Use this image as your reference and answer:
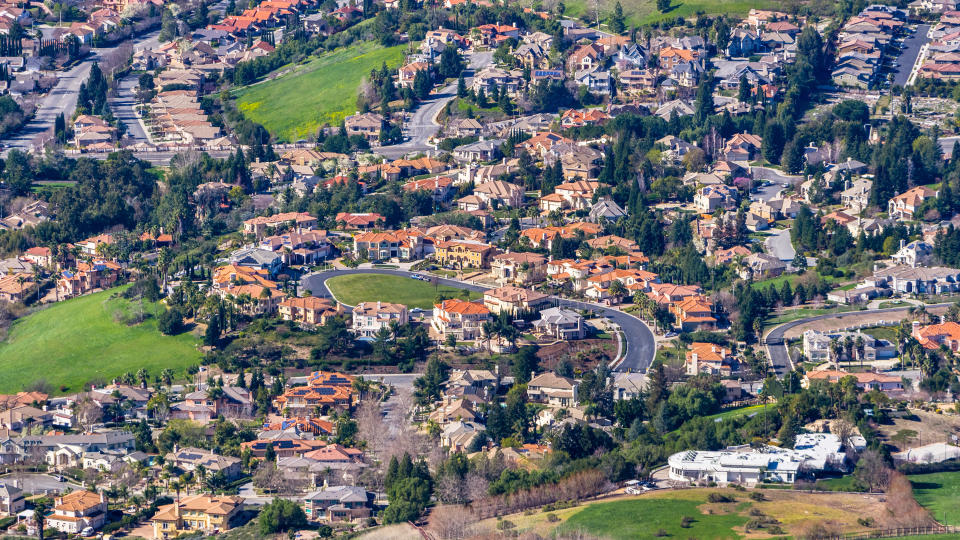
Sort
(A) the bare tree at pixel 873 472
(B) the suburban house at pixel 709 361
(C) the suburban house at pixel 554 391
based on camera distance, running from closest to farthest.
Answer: (A) the bare tree at pixel 873 472
(C) the suburban house at pixel 554 391
(B) the suburban house at pixel 709 361

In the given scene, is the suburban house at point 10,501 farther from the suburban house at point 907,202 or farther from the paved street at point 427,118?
the suburban house at point 907,202

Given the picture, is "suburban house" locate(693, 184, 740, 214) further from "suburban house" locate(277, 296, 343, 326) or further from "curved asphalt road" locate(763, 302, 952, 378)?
"suburban house" locate(277, 296, 343, 326)

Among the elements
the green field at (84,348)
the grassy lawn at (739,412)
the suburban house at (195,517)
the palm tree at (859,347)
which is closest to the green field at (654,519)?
the grassy lawn at (739,412)

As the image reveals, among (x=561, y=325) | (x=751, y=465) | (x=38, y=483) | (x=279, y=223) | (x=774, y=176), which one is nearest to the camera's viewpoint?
(x=751, y=465)

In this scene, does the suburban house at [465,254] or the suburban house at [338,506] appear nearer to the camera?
the suburban house at [338,506]

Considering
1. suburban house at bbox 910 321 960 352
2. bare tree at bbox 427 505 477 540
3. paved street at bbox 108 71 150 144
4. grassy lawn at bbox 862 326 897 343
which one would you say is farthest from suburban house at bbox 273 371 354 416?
paved street at bbox 108 71 150 144

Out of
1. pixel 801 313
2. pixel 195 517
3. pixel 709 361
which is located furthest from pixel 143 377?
pixel 801 313

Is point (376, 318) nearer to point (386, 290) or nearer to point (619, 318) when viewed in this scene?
point (386, 290)

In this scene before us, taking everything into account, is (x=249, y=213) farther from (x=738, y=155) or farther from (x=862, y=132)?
(x=862, y=132)
